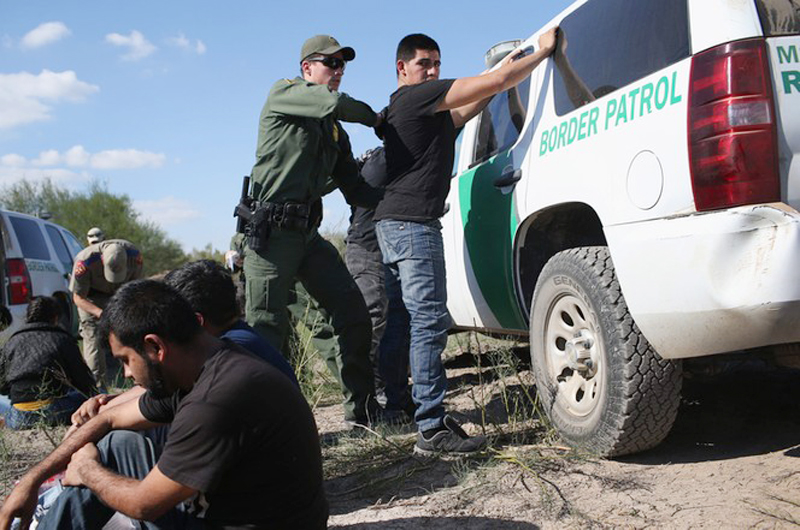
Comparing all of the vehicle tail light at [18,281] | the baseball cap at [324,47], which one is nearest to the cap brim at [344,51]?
the baseball cap at [324,47]

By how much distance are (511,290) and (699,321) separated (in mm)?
1365

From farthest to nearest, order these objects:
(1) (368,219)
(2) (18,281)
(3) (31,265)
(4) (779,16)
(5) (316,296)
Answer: (3) (31,265)
(2) (18,281)
(1) (368,219)
(5) (316,296)
(4) (779,16)

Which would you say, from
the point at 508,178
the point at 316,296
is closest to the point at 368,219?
the point at 316,296

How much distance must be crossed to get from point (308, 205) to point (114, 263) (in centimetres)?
304

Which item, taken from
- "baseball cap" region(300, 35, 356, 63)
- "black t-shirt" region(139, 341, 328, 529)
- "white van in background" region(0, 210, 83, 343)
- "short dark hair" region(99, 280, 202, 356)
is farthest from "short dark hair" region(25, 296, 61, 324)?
"black t-shirt" region(139, 341, 328, 529)

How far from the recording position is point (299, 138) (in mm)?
3930

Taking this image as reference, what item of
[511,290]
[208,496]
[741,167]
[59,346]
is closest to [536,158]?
[511,290]

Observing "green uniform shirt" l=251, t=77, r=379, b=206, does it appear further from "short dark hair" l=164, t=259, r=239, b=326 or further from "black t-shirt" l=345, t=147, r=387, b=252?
"short dark hair" l=164, t=259, r=239, b=326

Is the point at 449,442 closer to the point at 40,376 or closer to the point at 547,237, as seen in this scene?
the point at 547,237

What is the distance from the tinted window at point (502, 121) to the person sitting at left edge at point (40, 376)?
3044mm

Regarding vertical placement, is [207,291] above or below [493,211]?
below

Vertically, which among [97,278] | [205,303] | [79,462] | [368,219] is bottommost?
[79,462]

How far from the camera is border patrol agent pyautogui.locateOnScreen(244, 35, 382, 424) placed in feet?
12.6

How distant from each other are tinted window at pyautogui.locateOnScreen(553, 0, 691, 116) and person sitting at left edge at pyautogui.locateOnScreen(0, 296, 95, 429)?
3663mm
